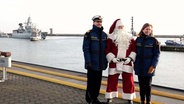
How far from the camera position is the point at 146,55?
657 centimetres

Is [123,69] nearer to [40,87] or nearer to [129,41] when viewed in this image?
[129,41]

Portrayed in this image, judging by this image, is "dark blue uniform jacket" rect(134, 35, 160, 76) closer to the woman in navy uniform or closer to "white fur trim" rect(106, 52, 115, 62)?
the woman in navy uniform

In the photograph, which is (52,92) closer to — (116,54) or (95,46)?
(95,46)

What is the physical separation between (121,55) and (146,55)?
1.79ft

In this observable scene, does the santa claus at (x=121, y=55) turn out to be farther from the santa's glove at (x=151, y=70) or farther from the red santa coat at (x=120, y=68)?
the santa's glove at (x=151, y=70)

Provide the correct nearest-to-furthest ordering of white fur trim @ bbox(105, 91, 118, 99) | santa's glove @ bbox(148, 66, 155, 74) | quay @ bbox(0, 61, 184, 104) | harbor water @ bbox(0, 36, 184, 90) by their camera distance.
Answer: santa's glove @ bbox(148, 66, 155, 74)
white fur trim @ bbox(105, 91, 118, 99)
quay @ bbox(0, 61, 184, 104)
harbor water @ bbox(0, 36, 184, 90)

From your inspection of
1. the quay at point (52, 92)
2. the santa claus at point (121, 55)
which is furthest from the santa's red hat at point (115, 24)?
the quay at point (52, 92)

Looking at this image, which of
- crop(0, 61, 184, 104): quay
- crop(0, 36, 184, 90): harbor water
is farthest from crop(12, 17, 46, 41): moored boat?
crop(0, 61, 184, 104): quay

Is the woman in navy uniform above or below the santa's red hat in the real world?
below

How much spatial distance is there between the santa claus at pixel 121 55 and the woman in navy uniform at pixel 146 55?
0.60 feet

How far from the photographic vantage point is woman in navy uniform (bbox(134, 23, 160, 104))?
6508 millimetres

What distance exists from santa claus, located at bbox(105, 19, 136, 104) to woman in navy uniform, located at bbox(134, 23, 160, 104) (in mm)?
183

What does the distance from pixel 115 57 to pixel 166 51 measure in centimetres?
6350

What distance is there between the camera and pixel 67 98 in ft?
23.8
